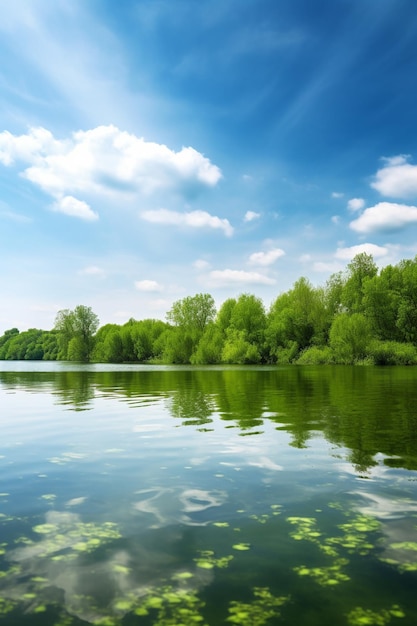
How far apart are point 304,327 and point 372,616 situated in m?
97.8

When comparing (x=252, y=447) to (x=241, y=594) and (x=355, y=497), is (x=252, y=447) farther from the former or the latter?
(x=241, y=594)

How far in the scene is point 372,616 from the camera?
4758 mm

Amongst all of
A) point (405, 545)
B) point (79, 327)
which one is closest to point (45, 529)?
point (405, 545)

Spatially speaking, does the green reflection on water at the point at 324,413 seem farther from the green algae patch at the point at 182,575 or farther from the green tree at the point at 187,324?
the green tree at the point at 187,324

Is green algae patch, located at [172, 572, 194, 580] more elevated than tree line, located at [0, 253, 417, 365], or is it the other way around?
tree line, located at [0, 253, 417, 365]

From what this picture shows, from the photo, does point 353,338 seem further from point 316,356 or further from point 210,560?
point 210,560

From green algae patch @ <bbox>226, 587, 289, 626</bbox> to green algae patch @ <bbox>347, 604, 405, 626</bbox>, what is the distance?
70 centimetres

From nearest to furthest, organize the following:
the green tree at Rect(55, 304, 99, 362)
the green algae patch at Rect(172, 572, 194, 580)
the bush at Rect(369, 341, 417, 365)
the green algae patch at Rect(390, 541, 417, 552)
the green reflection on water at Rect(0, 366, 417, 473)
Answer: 1. the green algae patch at Rect(172, 572, 194, 580)
2. the green algae patch at Rect(390, 541, 417, 552)
3. the green reflection on water at Rect(0, 366, 417, 473)
4. the bush at Rect(369, 341, 417, 365)
5. the green tree at Rect(55, 304, 99, 362)

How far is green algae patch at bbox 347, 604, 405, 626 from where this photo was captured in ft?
15.2

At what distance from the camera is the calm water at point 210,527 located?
16.3 ft

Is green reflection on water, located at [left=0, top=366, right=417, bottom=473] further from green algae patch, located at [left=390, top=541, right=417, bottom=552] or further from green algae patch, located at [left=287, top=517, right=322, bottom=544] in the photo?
green algae patch, located at [left=390, top=541, right=417, bottom=552]

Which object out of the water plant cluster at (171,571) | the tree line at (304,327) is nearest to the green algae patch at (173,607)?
the water plant cluster at (171,571)

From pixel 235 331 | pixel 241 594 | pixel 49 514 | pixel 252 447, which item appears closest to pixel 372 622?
pixel 241 594

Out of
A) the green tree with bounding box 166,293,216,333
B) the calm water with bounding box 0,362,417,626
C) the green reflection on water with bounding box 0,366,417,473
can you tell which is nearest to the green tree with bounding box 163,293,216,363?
the green tree with bounding box 166,293,216,333
